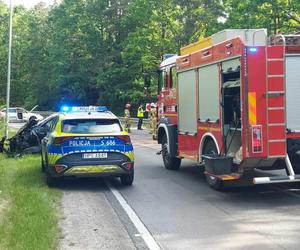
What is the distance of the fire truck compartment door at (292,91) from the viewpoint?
9.03m

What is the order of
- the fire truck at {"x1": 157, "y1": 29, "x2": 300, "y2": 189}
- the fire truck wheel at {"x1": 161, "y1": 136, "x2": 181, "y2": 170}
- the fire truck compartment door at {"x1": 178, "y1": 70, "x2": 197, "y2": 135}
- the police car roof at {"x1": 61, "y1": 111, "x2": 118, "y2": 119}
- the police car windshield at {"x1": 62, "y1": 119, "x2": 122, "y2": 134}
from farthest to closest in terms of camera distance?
the fire truck wheel at {"x1": 161, "y1": 136, "x2": 181, "y2": 170}, the fire truck compartment door at {"x1": 178, "y1": 70, "x2": 197, "y2": 135}, the police car roof at {"x1": 61, "y1": 111, "x2": 118, "y2": 119}, the police car windshield at {"x1": 62, "y1": 119, "x2": 122, "y2": 134}, the fire truck at {"x1": 157, "y1": 29, "x2": 300, "y2": 189}

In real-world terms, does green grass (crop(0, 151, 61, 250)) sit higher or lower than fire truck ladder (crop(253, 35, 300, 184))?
lower

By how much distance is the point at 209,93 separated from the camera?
34.2 feet

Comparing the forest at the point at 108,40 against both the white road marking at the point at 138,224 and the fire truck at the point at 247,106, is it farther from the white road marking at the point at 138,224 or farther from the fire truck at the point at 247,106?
the white road marking at the point at 138,224

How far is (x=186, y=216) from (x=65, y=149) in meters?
3.46

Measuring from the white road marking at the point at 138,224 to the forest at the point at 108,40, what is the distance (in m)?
24.2

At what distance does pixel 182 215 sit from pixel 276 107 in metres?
2.46

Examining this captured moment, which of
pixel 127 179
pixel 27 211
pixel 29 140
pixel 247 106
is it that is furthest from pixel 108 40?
pixel 27 211

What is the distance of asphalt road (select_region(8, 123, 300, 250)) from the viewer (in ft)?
21.4

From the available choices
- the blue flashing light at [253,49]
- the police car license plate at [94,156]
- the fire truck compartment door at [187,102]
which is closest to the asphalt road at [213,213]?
the police car license plate at [94,156]

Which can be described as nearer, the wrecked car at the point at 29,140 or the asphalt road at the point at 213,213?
the asphalt road at the point at 213,213

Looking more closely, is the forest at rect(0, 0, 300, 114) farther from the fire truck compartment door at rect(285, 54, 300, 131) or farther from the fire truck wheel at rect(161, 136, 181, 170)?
the fire truck compartment door at rect(285, 54, 300, 131)

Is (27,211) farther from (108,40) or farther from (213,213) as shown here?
(108,40)

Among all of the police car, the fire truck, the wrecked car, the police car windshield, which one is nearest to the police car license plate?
the police car
